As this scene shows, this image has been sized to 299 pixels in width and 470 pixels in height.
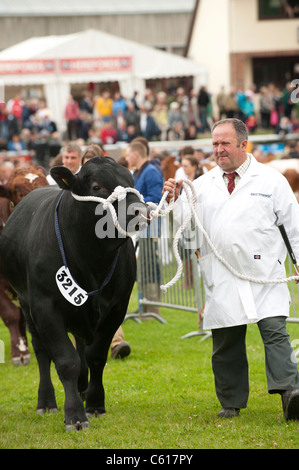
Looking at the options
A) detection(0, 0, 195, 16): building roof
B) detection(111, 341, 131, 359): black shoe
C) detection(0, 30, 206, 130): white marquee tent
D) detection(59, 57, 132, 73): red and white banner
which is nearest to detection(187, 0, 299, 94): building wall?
detection(0, 0, 195, 16): building roof

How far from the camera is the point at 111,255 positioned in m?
6.09

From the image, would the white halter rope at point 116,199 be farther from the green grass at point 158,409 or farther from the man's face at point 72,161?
the man's face at point 72,161

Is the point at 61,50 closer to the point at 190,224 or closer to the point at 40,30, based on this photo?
the point at 40,30

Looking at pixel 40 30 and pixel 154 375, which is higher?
pixel 40 30

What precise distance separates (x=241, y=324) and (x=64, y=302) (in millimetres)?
1348

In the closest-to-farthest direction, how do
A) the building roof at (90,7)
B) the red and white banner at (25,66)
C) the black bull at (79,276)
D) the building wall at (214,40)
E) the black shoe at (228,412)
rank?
the black bull at (79,276) < the black shoe at (228,412) < the red and white banner at (25,66) < the building wall at (214,40) < the building roof at (90,7)

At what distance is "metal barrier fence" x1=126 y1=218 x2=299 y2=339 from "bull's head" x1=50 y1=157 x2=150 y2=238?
436 cm

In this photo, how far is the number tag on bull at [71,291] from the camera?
6.20 metres

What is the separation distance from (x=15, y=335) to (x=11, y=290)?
507mm

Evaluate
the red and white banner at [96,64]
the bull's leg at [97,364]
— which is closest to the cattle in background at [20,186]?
the bull's leg at [97,364]

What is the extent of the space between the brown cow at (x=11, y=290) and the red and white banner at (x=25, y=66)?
2148 cm

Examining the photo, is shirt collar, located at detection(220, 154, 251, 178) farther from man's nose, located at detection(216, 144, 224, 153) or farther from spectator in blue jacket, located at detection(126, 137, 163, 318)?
spectator in blue jacket, located at detection(126, 137, 163, 318)
